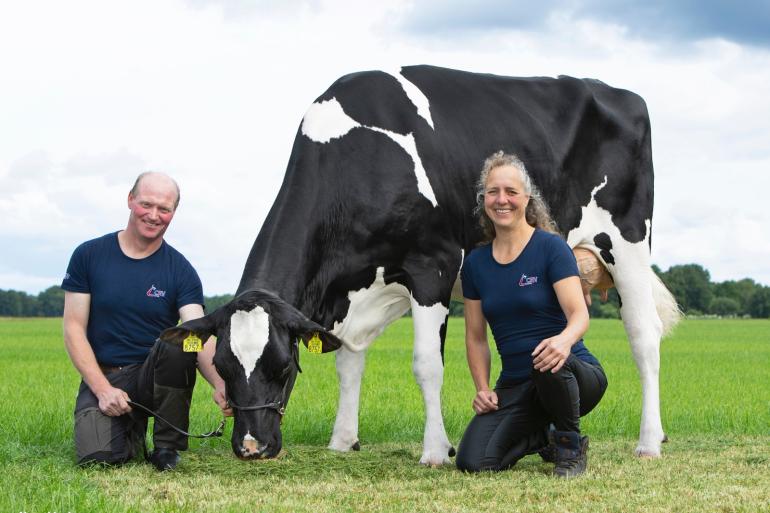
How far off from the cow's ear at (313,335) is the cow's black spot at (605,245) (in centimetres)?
370

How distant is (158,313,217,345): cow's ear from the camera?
5992 millimetres

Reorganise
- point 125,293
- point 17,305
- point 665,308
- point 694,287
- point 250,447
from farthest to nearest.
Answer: point 694,287 < point 17,305 < point 665,308 < point 125,293 < point 250,447

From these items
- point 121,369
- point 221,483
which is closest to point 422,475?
point 221,483

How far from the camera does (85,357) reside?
6.68 metres

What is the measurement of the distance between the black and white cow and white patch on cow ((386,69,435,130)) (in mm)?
21

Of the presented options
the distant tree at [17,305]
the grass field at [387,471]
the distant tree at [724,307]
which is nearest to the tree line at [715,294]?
the distant tree at [724,307]

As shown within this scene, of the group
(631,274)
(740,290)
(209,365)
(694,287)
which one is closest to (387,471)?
(209,365)

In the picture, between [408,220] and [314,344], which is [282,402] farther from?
[408,220]

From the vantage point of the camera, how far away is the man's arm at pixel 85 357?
6.61 metres

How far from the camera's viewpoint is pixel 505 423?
21.2 feet

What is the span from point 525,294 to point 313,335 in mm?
1428

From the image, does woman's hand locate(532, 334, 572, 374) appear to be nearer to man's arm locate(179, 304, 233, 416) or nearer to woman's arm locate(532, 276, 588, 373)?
woman's arm locate(532, 276, 588, 373)

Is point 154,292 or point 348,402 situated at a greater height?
point 154,292

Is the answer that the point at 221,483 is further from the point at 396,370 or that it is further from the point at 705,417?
the point at 396,370
